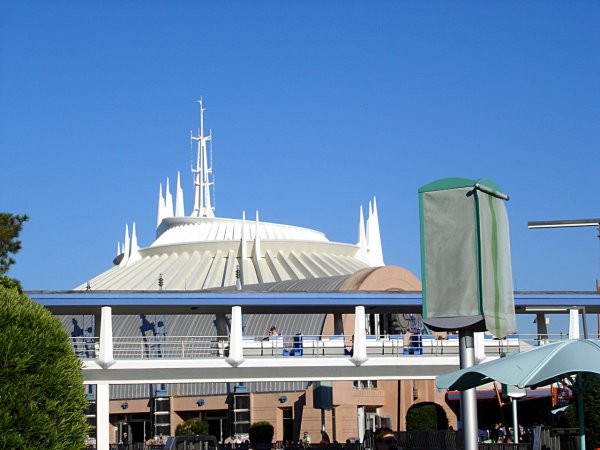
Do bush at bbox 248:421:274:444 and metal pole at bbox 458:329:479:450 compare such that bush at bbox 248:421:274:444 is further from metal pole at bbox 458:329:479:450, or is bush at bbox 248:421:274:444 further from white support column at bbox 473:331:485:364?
A: metal pole at bbox 458:329:479:450

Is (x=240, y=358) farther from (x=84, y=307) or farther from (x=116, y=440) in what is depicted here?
(x=116, y=440)

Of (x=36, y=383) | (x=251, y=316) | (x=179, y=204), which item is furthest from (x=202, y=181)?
(x=36, y=383)

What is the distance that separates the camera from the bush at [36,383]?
16703 mm

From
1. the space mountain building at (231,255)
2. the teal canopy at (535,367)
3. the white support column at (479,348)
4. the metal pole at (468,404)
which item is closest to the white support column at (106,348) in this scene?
the white support column at (479,348)

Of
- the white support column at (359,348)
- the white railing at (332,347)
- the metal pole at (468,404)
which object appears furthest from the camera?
the white railing at (332,347)

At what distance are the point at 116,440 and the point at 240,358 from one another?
73.7 ft

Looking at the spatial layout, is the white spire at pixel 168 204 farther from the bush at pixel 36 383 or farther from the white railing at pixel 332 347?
the bush at pixel 36 383

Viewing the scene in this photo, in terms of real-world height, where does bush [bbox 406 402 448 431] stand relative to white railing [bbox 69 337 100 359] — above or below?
below

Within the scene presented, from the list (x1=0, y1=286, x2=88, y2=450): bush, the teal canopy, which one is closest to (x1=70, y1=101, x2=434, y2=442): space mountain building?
(x1=0, y1=286, x2=88, y2=450): bush

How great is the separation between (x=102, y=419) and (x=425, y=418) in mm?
14551

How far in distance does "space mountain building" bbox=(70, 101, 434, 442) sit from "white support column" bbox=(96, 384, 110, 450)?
2217mm

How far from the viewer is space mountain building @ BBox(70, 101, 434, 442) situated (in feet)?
153

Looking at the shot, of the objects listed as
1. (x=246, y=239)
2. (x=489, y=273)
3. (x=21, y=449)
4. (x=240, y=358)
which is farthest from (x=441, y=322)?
(x=246, y=239)

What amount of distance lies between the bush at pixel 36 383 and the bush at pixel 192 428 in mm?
31360
